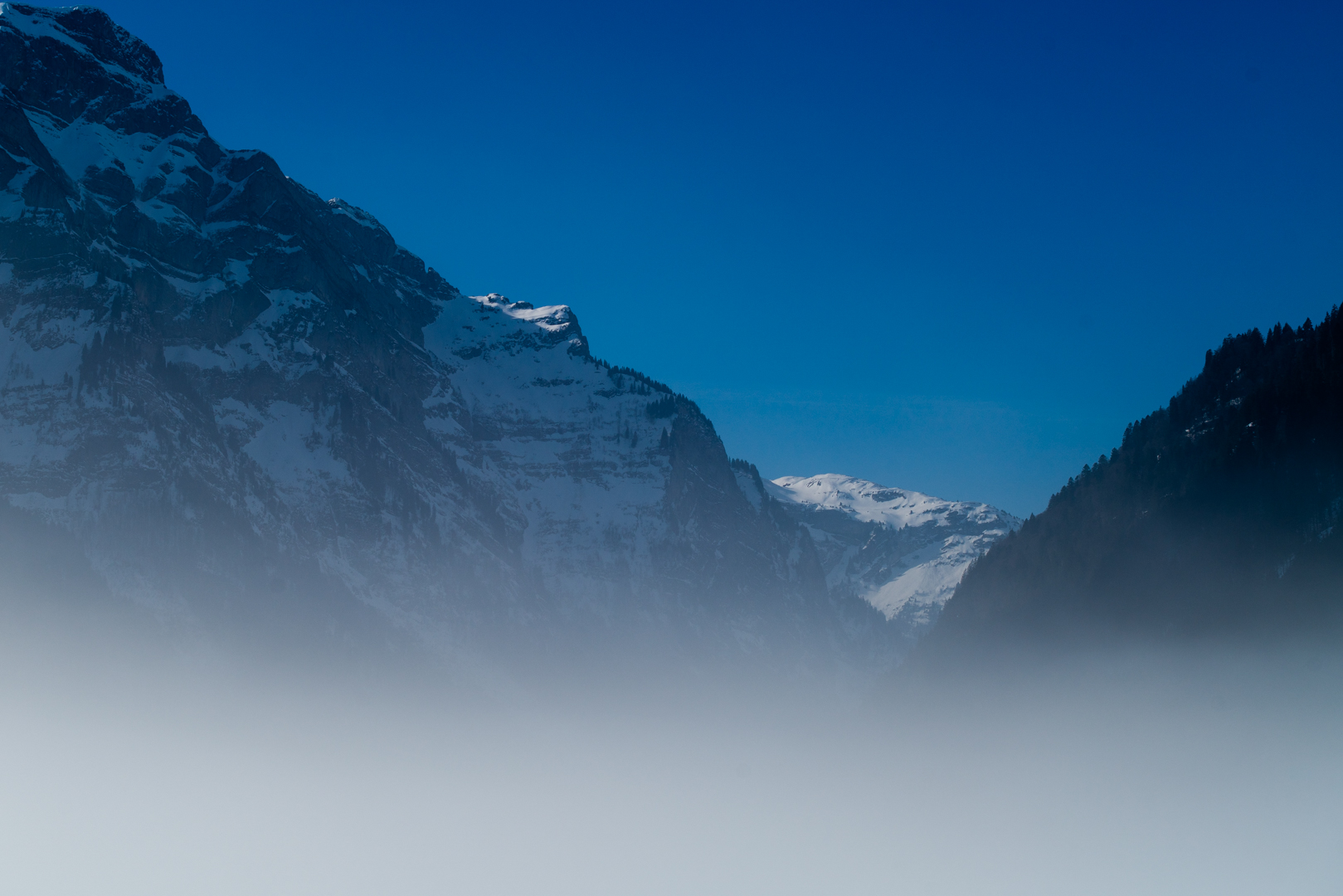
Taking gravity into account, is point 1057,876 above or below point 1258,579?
below

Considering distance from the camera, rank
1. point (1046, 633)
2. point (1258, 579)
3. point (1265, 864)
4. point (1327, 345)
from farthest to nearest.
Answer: point (1046, 633) → point (1327, 345) → point (1258, 579) → point (1265, 864)

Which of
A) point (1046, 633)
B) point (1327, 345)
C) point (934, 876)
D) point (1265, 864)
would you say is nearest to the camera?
point (1265, 864)

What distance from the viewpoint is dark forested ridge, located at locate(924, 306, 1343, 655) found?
116m

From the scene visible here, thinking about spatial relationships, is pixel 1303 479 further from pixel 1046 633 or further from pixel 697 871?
pixel 697 871

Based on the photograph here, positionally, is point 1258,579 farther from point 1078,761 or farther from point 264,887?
point 264,887

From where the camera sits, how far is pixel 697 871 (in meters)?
181

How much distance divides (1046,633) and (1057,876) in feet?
111

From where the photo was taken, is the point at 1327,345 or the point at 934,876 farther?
the point at 934,876

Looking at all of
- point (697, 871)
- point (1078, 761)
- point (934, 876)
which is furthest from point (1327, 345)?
point (697, 871)

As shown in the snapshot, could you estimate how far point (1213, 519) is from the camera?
129 m

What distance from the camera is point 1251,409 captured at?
13288cm

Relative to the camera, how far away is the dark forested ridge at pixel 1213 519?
11569 centimetres

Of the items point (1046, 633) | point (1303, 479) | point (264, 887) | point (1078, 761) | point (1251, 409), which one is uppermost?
point (1251, 409)

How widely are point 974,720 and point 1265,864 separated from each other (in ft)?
210
